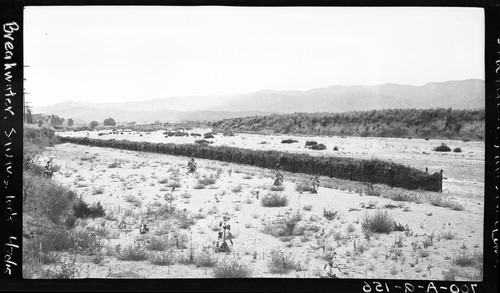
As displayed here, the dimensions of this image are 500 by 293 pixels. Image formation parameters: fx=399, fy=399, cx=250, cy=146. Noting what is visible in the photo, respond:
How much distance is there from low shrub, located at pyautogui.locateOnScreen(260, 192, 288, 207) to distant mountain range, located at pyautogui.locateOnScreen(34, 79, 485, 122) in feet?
3.90

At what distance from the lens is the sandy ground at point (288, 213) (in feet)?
16.5

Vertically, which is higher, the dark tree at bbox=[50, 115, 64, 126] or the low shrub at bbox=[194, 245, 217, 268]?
the dark tree at bbox=[50, 115, 64, 126]

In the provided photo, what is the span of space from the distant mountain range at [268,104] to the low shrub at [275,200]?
3.90 ft

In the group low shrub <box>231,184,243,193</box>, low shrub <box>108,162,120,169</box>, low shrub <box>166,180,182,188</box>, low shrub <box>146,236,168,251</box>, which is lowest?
low shrub <box>146,236,168,251</box>

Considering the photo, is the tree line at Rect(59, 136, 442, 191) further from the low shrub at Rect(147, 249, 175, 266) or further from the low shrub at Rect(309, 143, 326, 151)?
the low shrub at Rect(147, 249, 175, 266)

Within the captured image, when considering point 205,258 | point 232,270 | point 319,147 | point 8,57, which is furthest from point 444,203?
point 8,57

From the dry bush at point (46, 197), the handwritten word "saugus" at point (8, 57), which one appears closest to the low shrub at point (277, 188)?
the dry bush at point (46, 197)

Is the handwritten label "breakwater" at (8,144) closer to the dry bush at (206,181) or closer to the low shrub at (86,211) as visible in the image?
the low shrub at (86,211)

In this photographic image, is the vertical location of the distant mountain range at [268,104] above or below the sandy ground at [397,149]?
above

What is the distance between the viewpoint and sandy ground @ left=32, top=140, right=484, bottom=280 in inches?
199

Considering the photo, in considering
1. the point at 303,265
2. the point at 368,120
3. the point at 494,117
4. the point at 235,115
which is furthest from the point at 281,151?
the point at 494,117

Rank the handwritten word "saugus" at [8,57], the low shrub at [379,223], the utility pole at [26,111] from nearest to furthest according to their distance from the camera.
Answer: the handwritten word "saugus" at [8,57] < the utility pole at [26,111] < the low shrub at [379,223]

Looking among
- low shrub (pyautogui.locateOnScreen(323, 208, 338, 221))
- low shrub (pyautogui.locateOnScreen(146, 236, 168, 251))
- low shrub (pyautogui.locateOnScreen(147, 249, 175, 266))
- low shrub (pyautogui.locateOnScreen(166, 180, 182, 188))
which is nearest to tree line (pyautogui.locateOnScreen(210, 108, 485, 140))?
low shrub (pyautogui.locateOnScreen(166, 180, 182, 188))

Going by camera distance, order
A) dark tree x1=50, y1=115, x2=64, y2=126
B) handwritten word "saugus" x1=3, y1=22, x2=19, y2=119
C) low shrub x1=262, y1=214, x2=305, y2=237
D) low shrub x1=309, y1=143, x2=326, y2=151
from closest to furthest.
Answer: handwritten word "saugus" x1=3, y1=22, x2=19, y2=119
low shrub x1=262, y1=214, x2=305, y2=237
dark tree x1=50, y1=115, x2=64, y2=126
low shrub x1=309, y1=143, x2=326, y2=151
